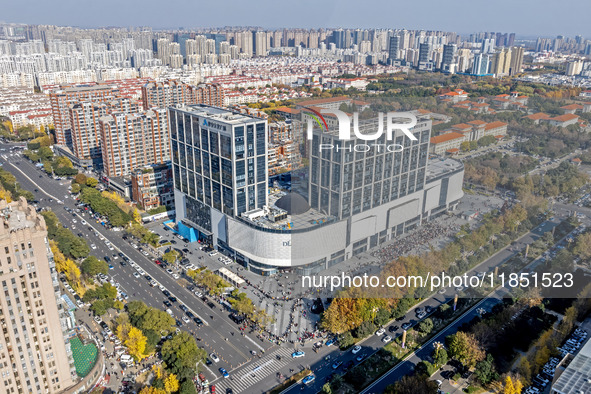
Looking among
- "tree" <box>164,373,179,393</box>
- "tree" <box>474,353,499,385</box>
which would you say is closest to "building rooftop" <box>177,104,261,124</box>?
"tree" <box>164,373,179,393</box>

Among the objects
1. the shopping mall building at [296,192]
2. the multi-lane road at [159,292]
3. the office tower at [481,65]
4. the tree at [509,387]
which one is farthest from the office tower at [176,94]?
the office tower at [481,65]

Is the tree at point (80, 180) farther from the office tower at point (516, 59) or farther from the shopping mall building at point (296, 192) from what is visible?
the office tower at point (516, 59)

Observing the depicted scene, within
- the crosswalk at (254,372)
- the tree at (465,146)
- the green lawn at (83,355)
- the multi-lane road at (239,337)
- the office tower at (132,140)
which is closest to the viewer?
the green lawn at (83,355)

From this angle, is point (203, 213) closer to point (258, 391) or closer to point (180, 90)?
point (258, 391)

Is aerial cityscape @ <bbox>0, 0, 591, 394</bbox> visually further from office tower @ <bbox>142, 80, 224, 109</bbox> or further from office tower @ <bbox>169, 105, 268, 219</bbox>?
office tower @ <bbox>142, 80, 224, 109</bbox>

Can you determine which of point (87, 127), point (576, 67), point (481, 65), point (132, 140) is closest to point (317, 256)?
point (132, 140)

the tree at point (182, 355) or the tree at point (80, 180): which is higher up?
the tree at point (80, 180)
